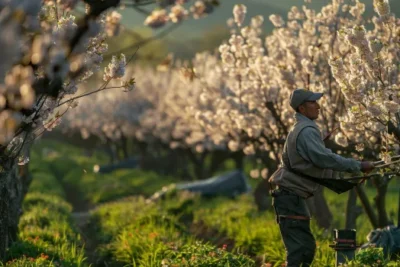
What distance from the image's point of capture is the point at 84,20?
15.2 feet

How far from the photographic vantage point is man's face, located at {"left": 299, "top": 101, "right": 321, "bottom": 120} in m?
7.49

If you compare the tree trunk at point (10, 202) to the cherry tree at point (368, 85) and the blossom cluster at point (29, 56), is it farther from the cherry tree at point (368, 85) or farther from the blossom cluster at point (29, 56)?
the cherry tree at point (368, 85)

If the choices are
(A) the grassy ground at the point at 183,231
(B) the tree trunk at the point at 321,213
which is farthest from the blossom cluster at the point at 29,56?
(B) the tree trunk at the point at 321,213

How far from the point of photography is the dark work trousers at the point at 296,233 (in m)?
7.41

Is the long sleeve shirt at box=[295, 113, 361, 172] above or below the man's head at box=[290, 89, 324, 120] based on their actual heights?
below

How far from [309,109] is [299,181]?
751 millimetres

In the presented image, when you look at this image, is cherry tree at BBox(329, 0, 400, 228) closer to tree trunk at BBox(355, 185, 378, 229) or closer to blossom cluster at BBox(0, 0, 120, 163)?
tree trunk at BBox(355, 185, 378, 229)

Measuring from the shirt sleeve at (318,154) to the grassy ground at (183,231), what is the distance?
33.9 inches

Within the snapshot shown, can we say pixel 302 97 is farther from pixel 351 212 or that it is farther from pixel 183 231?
pixel 183 231

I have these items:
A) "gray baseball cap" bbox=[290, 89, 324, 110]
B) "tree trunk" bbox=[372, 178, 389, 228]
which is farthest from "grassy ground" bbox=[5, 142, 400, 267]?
"gray baseball cap" bbox=[290, 89, 324, 110]

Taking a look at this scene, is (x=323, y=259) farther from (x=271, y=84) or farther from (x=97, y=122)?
(x=97, y=122)

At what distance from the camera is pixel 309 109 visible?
24.6 ft

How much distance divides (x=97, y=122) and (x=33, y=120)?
3756 cm

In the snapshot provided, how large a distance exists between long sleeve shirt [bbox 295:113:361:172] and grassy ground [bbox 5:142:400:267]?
0.86 meters
